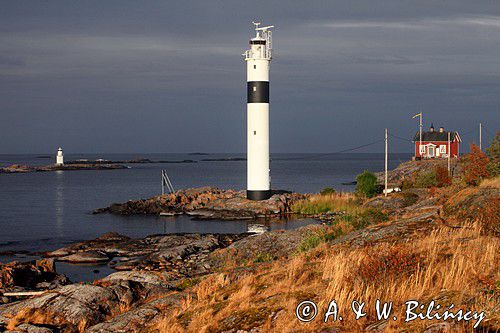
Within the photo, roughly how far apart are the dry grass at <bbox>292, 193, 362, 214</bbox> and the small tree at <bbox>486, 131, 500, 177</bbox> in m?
17.9

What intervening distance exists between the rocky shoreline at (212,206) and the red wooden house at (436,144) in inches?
1040

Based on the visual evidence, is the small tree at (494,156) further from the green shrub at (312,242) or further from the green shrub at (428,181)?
the green shrub at (428,181)

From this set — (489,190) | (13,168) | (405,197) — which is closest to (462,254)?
(489,190)

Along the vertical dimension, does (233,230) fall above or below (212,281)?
below

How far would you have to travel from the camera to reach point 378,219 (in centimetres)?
2266

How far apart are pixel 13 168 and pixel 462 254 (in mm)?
179633

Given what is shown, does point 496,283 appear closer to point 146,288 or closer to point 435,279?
point 435,279

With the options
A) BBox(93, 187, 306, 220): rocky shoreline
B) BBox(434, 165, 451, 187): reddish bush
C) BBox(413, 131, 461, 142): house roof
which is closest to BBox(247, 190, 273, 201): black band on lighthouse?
BBox(93, 187, 306, 220): rocky shoreline

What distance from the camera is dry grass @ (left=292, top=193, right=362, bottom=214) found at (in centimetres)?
4981

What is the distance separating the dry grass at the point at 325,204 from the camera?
49812 millimetres

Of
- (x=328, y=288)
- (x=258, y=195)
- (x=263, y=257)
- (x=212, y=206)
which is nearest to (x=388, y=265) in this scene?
(x=328, y=288)

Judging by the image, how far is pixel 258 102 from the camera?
159 ft

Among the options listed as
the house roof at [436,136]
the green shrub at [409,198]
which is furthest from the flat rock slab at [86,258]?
the house roof at [436,136]

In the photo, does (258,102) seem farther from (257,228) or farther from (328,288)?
(328,288)
